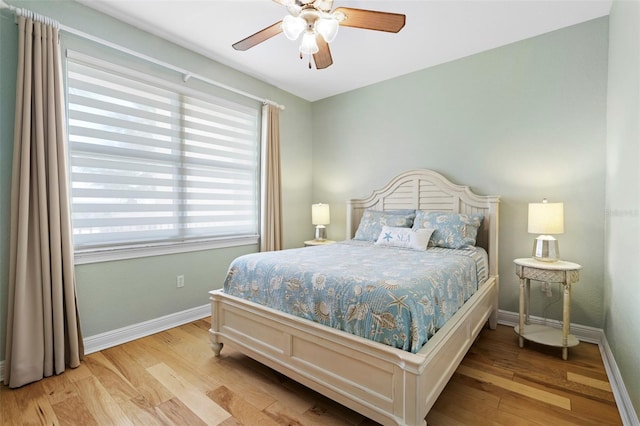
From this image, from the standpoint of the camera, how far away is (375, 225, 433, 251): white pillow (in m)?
2.74

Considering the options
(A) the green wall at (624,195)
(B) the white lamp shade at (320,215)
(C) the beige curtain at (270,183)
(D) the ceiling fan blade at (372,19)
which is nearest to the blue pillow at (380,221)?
(B) the white lamp shade at (320,215)

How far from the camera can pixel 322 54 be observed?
2109 mm

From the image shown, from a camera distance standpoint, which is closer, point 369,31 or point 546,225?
point 546,225

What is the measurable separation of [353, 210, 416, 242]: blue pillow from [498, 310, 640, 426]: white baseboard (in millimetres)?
1258

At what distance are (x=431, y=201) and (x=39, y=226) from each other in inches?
131

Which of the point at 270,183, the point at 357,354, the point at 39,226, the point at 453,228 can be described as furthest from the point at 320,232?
the point at 39,226

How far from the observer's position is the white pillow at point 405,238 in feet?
9.00

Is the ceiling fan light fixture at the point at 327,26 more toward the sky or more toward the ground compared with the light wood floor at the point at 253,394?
more toward the sky

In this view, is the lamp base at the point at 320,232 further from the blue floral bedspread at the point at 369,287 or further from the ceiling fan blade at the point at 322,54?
the ceiling fan blade at the point at 322,54

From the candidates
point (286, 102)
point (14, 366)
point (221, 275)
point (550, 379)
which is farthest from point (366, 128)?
point (14, 366)

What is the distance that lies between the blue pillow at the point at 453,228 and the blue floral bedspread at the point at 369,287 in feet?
0.62

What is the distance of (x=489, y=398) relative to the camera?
1.79 metres

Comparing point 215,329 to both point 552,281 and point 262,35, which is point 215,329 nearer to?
point 262,35

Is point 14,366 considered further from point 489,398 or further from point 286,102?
point 286,102
